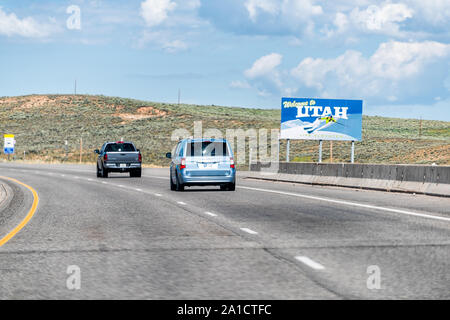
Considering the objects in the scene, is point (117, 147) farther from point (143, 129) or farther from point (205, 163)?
point (143, 129)

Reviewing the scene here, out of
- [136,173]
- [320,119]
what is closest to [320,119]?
[320,119]

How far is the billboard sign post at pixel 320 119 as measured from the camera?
4362cm

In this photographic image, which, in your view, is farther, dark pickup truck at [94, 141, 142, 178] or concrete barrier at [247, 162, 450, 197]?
dark pickup truck at [94, 141, 142, 178]

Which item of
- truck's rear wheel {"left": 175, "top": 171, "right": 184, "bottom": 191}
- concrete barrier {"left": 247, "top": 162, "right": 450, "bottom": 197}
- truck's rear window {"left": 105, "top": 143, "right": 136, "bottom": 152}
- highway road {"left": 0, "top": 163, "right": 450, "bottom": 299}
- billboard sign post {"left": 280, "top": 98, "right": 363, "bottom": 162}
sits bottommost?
highway road {"left": 0, "top": 163, "right": 450, "bottom": 299}

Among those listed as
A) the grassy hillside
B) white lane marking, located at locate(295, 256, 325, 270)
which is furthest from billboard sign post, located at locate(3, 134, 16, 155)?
white lane marking, located at locate(295, 256, 325, 270)

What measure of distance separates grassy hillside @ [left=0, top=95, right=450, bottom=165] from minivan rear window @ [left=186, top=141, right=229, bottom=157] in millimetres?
37134

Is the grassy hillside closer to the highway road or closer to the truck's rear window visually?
the truck's rear window

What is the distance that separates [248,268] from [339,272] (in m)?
1.09

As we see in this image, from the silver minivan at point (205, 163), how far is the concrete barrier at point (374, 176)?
476 centimetres

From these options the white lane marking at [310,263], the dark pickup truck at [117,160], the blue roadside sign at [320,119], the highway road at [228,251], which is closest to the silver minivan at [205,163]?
the highway road at [228,251]

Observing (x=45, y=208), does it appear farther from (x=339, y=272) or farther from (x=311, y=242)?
(x=339, y=272)

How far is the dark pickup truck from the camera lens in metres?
37.8

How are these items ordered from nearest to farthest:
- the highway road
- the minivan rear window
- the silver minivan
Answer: the highway road < the silver minivan < the minivan rear window

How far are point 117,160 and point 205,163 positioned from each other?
1394cm
